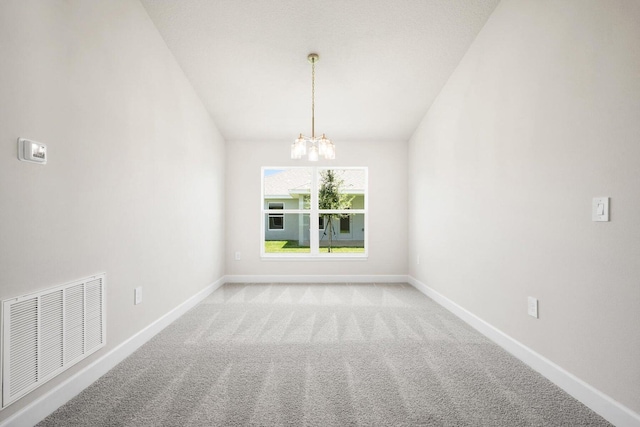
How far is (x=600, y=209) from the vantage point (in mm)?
1708

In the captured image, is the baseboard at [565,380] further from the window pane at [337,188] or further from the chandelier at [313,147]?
the window pane at [337,188]

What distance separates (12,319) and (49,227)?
1.56ft

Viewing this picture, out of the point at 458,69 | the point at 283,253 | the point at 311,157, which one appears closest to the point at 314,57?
the point at 311,157

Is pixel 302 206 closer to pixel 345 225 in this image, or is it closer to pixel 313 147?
pixel 345 225

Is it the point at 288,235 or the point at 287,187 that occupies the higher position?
the point at 287,187

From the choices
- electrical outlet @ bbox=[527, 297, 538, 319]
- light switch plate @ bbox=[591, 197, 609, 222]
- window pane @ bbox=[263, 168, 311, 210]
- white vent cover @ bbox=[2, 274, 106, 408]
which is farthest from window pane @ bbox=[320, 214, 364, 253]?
light switch plate @ bbox=[591, 197, 609, 222]

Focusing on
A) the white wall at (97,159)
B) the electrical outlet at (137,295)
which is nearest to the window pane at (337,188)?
the white wall at (97,159)

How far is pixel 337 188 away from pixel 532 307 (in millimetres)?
3750

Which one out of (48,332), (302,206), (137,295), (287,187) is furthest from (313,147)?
(287,187)

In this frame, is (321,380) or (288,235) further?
(288,235)

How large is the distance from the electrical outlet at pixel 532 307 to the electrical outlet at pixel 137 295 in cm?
288

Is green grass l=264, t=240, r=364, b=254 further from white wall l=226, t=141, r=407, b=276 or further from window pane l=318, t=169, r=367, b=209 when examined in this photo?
window pane l=318, t=169, r=367, b=209

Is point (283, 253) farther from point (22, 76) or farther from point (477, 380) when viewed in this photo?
point (22, 76)

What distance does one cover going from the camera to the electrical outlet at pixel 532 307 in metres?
2.21
